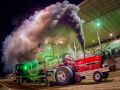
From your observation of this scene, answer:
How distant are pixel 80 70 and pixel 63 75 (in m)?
1.36

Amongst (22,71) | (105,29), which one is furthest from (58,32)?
(105,29)

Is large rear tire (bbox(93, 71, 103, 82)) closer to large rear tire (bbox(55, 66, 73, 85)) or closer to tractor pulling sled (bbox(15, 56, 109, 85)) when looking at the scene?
tractor pulling sled (bbox(15, 56, 109, 85))

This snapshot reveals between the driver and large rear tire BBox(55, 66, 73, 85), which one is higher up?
the driver

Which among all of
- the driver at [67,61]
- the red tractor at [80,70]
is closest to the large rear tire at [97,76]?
the red tractor at [80,70]

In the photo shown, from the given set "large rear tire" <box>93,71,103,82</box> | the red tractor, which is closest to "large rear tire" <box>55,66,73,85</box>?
the red tractor

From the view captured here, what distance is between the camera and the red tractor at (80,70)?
50.2ft

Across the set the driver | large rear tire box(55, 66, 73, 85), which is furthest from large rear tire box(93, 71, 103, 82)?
the driver

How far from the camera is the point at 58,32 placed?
98.3 feet

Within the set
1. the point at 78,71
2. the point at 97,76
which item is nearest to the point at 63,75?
the point at 78,71

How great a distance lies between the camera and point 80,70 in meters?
15.8

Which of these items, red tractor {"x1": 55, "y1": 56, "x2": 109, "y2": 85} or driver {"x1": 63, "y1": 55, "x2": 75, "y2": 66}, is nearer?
red tractor {"x1": 55, "y1": 56, "x2": 109, "y2": 85}

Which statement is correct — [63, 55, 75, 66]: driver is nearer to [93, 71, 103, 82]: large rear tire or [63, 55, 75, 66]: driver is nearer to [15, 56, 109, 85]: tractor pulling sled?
[15, 56, 109, 85]: tractor pulling sled

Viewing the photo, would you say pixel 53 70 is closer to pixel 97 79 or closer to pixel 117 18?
pixel 97 79

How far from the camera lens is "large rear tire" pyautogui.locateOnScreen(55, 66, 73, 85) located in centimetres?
1527
